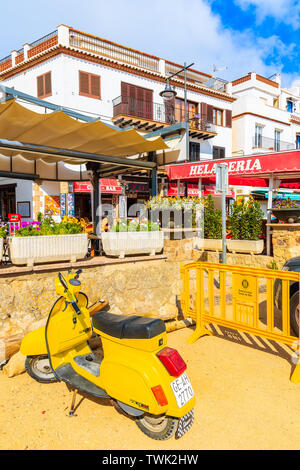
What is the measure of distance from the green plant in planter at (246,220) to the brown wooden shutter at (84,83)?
1226 centimetres

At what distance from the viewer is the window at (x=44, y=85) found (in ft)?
57.5

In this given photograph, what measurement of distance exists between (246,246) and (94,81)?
14.0 m

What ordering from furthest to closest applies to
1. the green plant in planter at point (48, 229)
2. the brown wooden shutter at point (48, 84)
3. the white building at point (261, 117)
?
the white building at point (261, 117)
the brown wooden shutter at point (48, 84)
the green plant in planter at point (48, 229)

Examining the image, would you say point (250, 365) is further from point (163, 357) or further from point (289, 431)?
point (163, 357)

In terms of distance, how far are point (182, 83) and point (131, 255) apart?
807 inches

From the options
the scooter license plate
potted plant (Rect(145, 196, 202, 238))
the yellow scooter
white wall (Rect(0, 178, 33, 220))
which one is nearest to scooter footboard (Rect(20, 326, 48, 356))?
the yellow scooter

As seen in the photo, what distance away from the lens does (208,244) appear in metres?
10.3

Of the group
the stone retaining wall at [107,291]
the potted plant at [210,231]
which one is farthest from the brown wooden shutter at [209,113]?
the stone retaining wall at [107,291]

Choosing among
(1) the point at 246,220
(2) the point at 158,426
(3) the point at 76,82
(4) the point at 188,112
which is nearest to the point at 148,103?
(4) the point at 188,112

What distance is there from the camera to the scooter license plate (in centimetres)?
273

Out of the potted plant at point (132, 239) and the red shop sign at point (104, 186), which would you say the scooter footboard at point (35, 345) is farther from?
the red shop sign at point (104, 186)

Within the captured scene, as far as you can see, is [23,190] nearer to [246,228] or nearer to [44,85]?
[44,85]

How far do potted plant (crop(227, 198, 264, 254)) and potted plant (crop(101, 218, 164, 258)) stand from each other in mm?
4035

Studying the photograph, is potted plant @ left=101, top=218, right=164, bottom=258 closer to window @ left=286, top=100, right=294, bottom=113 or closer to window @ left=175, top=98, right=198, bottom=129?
window @ left=175, top=98, right=198, bottom=129
